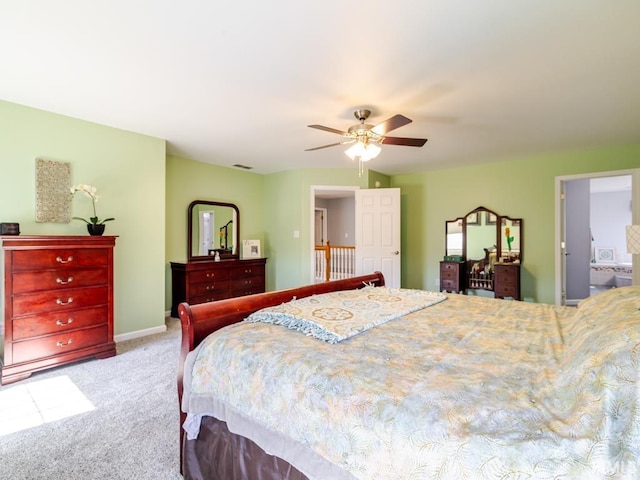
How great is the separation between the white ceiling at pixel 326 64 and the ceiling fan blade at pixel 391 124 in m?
0.28

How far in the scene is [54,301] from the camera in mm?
2883

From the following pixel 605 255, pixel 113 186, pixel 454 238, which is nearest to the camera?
pixel 113 186

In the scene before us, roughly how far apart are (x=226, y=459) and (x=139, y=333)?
9.80ft

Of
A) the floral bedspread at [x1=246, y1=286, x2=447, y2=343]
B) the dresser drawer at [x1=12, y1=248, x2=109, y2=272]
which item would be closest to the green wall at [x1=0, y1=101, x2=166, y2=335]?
the dresser drawer at [x1=12, y1=248, x2=109, y2=272]

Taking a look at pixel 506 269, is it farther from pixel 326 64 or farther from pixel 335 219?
pixel 335 219

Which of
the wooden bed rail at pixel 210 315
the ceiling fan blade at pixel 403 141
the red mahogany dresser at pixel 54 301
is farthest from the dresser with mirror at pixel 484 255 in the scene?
the red mahogany dresser at pixel 54 301

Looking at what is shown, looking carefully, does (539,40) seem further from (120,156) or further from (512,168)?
(120,156)

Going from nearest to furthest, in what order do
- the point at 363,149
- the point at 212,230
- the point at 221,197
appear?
the point at 363,149 → the point at 212,230 → the point at 221,197

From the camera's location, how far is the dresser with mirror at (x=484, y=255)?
5078 mm

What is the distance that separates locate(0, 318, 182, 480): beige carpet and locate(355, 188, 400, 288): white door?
11.2 feet

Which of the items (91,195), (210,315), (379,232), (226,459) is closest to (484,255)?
(379,232)

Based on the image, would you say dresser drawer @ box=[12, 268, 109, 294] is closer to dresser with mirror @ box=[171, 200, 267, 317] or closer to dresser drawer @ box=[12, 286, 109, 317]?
dresser drawer @ box=[12, 286, 109, 317]

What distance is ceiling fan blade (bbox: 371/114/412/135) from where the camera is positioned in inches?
99.7

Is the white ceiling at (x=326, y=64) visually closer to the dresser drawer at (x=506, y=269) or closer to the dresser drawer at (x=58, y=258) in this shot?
the dresser drawer at (x=58, y=258)
